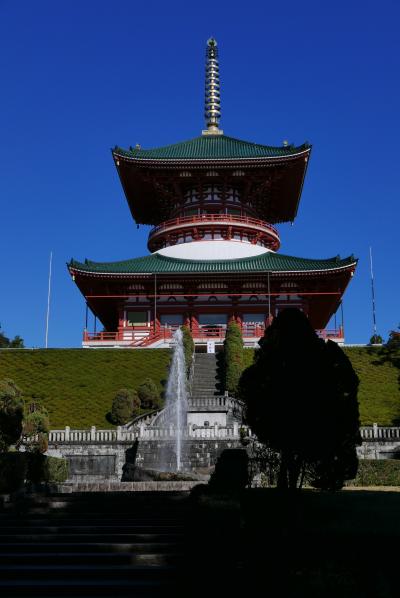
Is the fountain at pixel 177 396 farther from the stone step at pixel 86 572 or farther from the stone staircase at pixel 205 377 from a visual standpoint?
the stone step at pixel 86 572

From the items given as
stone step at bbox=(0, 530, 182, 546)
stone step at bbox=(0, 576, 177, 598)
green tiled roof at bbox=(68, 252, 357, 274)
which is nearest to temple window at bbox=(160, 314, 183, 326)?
green tiled roof at bbox=(68, 252, 357, 274)

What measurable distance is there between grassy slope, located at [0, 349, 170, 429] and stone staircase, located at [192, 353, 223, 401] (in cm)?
192

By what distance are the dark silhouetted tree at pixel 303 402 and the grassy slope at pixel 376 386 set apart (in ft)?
51.5

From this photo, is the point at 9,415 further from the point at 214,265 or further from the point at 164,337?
the point at 214,265

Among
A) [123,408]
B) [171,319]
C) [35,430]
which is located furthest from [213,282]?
[35,430]

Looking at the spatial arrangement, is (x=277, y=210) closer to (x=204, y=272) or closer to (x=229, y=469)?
(x=204, y=272)

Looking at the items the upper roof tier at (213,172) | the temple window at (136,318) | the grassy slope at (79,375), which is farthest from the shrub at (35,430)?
the upper roof tier at (213,172)

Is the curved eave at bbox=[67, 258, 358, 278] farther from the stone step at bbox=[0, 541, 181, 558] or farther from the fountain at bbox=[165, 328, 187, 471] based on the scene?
the stone step at bbox=[0, 541, 181, 558]

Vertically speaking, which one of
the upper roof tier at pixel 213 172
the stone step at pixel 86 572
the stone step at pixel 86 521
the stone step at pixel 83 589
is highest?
the upper roof tier at pixel 213 172

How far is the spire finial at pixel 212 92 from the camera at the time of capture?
6944 cm

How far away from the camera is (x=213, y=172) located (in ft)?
186

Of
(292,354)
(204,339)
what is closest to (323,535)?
(292,354)

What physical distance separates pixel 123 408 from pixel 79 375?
858cm

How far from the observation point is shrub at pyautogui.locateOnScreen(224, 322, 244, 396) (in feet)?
124
